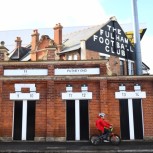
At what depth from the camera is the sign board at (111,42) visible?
33.9 m

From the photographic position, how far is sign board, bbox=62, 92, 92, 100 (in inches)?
698

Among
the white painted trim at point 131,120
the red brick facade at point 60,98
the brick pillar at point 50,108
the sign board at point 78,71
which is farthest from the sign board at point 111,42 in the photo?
the white painted trim at point 131,120

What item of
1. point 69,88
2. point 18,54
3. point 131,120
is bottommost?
point 131,120

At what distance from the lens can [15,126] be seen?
17562 millimetres

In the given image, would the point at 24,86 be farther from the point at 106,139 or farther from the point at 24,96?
the point at 106,139

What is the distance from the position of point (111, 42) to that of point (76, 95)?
19.1 meters

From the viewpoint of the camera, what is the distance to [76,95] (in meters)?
17.8

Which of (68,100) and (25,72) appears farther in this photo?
(25,72)

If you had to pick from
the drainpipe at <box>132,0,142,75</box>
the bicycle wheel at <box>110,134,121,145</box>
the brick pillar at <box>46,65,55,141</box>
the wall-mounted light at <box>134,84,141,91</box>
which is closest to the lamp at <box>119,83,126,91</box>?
the wall-mounted light at <box>134,84,141,91</box>

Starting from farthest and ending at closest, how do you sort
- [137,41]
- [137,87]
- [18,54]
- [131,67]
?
[18,54] < [131,67] < [137,41] < [137,87]

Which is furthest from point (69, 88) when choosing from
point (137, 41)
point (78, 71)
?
point (137, 41)

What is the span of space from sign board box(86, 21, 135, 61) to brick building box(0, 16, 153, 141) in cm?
1548

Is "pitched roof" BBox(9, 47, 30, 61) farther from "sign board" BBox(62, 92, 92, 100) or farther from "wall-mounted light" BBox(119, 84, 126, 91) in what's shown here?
"wall-mounted light" BBox(119, 84, 126, 91)

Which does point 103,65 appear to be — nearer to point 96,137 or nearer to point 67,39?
point 96,137
